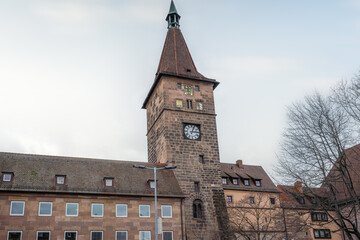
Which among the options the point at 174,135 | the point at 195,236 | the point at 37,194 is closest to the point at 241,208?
the point at 195,236

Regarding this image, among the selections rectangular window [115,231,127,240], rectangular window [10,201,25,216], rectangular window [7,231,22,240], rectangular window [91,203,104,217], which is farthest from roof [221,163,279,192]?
rectangular window [7,231,22,240]

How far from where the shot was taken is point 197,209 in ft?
126

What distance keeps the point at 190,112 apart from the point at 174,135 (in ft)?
11.2

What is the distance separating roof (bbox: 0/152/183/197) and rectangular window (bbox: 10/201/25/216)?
43.4 inches

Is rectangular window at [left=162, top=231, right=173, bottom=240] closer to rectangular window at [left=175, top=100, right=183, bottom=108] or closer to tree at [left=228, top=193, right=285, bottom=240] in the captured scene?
tree at [left=228, top=193, right=285, bottom=240]

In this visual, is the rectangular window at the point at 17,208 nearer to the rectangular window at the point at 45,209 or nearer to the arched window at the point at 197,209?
the rectangular window at the point at 45,209

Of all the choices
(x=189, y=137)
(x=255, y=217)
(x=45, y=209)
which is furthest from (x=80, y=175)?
(x=255, y=217)

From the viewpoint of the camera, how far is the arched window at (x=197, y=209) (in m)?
38.1

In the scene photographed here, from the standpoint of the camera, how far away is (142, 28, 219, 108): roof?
4469 cm

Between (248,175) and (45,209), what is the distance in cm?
2505

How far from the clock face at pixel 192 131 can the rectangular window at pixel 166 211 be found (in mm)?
8487

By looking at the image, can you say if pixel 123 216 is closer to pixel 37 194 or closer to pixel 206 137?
pixel 37 194

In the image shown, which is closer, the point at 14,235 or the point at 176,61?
the point at 14,235

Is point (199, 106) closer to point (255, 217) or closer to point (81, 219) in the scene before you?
point (255, 217)
